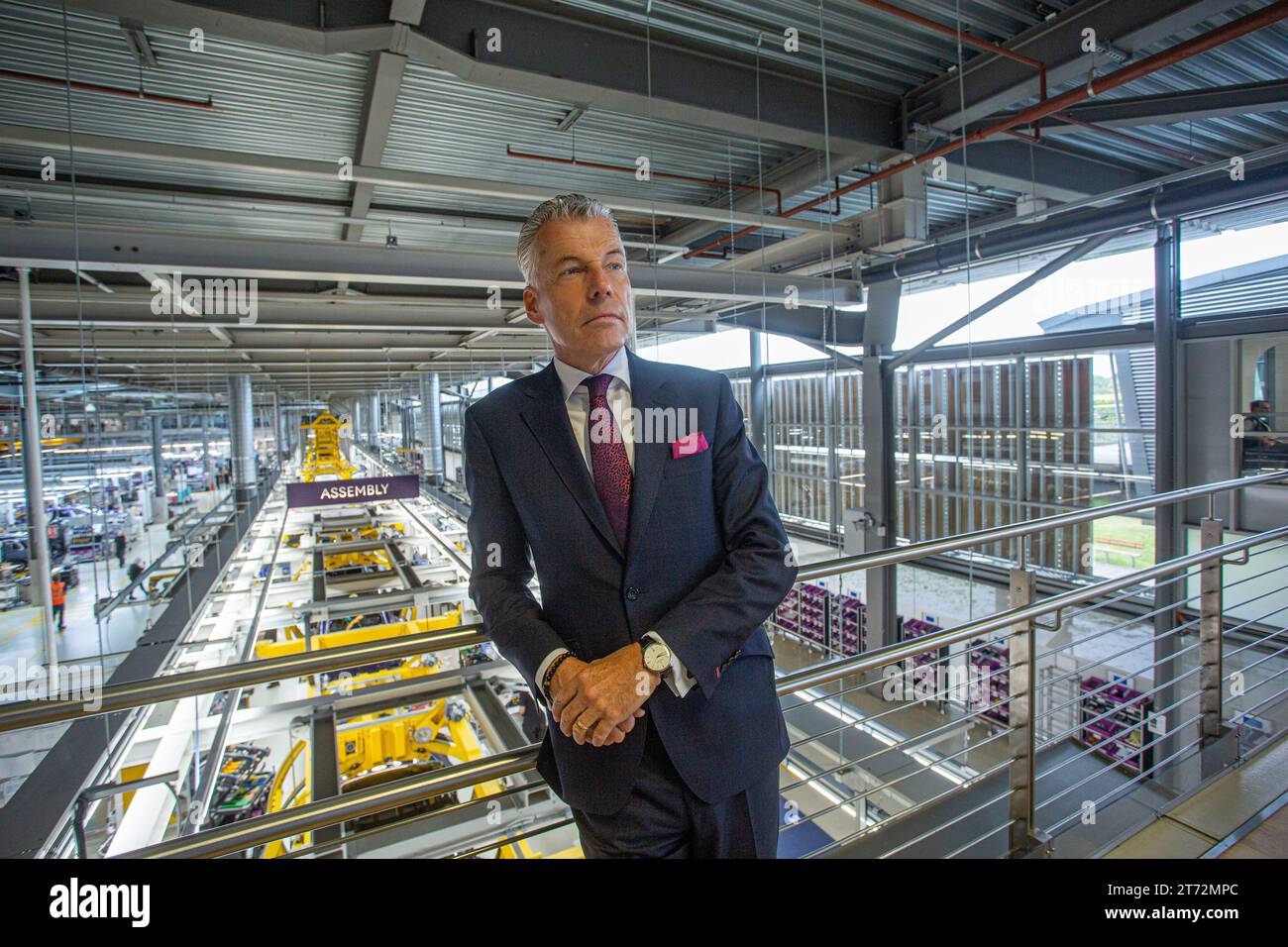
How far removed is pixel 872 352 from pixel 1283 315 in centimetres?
354

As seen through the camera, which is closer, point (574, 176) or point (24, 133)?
point (24, 133)

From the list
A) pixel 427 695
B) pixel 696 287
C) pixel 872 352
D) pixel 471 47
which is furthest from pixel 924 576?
pixel 471 47

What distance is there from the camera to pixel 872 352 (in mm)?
7551

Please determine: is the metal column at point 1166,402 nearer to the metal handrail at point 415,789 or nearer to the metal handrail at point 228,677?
the metal handrail at point 415,789

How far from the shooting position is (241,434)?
10266 millimetres

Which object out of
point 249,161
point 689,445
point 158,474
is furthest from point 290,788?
point 689,445

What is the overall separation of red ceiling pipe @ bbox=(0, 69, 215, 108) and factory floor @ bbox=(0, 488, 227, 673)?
7.79 feet

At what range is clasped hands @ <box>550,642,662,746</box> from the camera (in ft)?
2.75

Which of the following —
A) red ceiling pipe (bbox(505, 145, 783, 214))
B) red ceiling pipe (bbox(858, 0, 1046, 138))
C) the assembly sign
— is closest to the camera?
red ceiling pipe (bbox(858, 0, 1046, 138))

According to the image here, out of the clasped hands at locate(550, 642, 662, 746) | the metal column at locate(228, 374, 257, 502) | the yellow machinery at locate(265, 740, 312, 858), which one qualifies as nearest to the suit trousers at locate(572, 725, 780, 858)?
the clasped hands at locate(550, 642, 662, 746)

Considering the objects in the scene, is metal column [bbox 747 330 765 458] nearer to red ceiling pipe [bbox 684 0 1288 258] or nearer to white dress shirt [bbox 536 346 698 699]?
red ceiling pipe [bbox 684 0 1288 258]

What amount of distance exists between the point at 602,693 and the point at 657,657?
85mm

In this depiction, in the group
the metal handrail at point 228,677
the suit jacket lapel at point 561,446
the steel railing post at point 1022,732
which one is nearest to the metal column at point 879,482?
the steel railing post at point 1022,732
